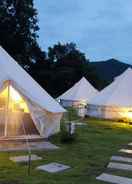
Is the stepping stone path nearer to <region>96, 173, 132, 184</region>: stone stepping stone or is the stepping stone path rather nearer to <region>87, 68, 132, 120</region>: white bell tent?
<region>96, 173, 132, 184</region>: stone stepping stone

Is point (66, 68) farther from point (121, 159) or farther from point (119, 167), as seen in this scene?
point (119, 167)

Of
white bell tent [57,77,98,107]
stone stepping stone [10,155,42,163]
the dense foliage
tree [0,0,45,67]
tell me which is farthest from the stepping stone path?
the dense foliage

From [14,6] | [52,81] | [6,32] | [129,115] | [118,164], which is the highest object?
[14,6]

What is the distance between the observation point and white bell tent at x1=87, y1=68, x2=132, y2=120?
69.2 feet

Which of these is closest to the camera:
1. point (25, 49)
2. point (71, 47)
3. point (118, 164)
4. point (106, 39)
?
point (118, 164)

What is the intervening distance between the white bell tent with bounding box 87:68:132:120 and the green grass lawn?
642cm

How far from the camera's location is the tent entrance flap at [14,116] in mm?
12320

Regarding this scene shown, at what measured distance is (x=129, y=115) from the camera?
20.7 meters

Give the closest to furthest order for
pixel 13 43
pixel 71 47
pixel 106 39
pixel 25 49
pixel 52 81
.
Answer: pixel 13 43 → pixel 25 49 → pixel 52 81 → pixel 71 47 → pixel 106 39

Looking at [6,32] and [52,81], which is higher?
[6,32]

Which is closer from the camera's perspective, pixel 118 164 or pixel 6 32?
pixel 118 164

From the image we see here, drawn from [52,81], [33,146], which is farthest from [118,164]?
[52,81]

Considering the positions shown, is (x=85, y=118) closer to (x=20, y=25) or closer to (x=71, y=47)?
(x=20, y=25)

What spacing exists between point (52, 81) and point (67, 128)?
3127 centimetres
